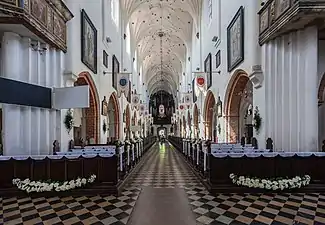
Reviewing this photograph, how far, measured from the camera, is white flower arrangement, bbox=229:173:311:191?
7242 millimetres

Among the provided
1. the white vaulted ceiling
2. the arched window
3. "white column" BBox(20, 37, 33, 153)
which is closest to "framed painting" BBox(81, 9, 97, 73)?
"white column" BBox(20, 37, 33, 153)

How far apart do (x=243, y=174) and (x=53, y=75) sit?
21.3ft

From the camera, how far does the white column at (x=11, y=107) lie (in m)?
8.10

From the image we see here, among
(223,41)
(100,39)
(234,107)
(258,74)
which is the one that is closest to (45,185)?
(258,74)

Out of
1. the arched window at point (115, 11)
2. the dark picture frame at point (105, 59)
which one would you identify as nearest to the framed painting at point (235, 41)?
the dark picture frame at point (105, 59)

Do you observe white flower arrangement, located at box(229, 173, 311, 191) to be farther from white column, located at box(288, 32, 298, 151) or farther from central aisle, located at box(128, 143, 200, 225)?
white column, located at box(288, 32, 298, 151)

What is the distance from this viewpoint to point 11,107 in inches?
322

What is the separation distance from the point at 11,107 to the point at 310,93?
28.3 ft

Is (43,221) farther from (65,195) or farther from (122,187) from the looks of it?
(122,187)

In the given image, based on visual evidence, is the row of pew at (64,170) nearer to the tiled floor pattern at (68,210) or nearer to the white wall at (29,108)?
the tiled floor pattern at (68,210)

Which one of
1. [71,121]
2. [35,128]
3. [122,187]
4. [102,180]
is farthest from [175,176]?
[35,128]

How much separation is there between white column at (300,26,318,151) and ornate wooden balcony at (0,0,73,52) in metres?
7.46

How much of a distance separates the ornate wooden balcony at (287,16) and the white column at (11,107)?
731 centimetres

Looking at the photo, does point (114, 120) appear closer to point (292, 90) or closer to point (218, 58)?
point (218, 58)
